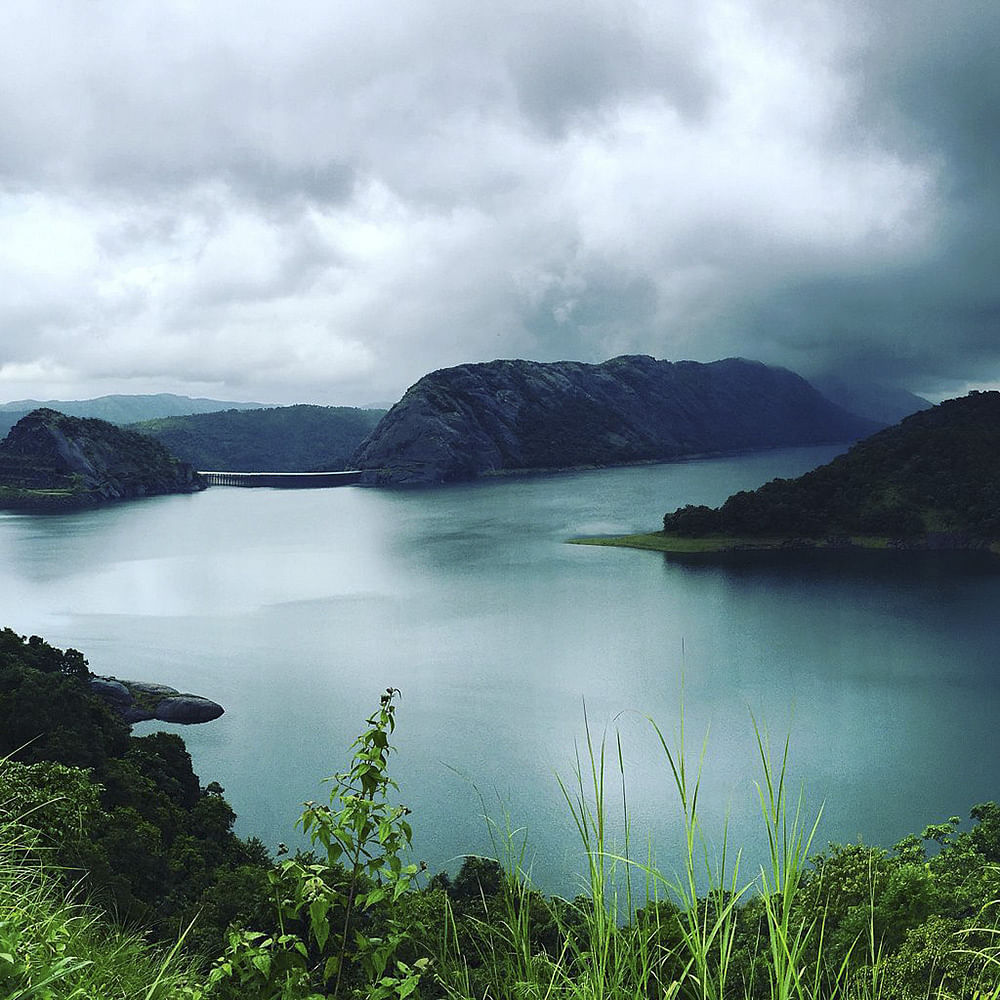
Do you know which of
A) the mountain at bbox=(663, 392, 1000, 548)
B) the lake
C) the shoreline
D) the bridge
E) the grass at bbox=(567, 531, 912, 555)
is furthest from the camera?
the bridge

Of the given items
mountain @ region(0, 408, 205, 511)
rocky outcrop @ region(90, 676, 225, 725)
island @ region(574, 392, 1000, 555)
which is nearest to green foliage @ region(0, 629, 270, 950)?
rocky outcrop @ region(90, 676, 225, 725)

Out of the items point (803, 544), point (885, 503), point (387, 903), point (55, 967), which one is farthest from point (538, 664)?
point (885, 503)

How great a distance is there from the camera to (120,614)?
38.3 metres

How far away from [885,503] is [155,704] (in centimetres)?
4950

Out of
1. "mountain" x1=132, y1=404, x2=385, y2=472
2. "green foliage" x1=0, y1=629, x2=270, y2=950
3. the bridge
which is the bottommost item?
"green foliage" x1=0, y1=629, x2=270, y2=950

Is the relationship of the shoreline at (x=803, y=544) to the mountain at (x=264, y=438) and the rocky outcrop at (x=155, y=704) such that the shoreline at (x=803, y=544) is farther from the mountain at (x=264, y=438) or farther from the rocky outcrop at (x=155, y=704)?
the mountain at (x=264, y=438)

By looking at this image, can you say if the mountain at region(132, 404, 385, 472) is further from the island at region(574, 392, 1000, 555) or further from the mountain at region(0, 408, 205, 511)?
the island at region(574, 392, 1000, 555)

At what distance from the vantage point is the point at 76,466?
97.1 m

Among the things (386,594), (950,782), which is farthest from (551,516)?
(950,782)

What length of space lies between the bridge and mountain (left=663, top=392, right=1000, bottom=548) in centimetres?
7341

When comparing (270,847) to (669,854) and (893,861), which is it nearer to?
(669,854)

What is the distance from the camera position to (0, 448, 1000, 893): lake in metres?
17.8

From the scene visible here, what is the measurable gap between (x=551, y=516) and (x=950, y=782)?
184 feet

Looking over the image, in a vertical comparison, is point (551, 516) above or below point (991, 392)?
below
